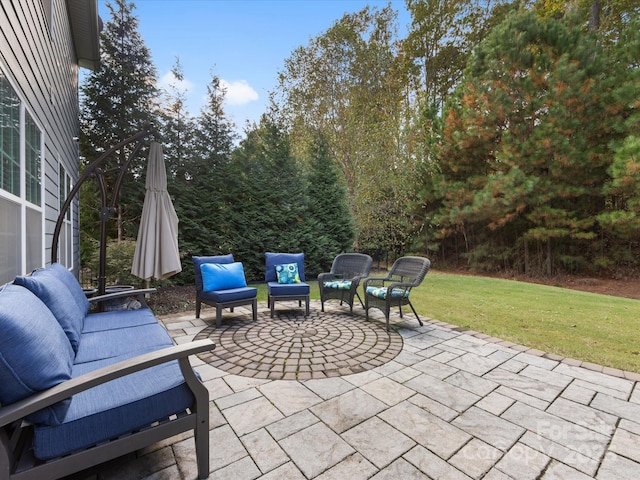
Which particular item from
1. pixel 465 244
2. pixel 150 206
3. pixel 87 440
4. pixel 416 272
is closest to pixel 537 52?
pixel 465 244

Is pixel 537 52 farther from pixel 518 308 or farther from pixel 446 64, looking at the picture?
pixel 518 308

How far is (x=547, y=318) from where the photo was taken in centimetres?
472

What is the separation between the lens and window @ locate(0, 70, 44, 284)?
6.92ft

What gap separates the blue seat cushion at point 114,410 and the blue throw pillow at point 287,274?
3.33 meters

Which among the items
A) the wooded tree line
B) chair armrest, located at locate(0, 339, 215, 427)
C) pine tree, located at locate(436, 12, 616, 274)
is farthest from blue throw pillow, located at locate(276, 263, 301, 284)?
pine tree, located at locate(436, 12, 616, 274)

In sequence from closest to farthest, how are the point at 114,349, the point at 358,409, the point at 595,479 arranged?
the point at 595,479 → the point at 114,349 → the point at 358,409

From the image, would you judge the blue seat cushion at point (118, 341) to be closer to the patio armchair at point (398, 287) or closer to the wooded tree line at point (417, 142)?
the patio armchair at point (398, 287)

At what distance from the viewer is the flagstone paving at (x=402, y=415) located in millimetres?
1658

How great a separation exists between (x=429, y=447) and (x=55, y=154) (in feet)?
16.7

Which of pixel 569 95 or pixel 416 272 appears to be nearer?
pixel 416 272

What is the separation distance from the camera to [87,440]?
131cm

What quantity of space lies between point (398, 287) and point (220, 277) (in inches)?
97.7

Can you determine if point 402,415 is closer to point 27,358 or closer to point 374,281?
point 27,358

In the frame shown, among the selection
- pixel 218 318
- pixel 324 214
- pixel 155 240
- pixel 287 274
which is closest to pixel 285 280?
pixel 287 274
